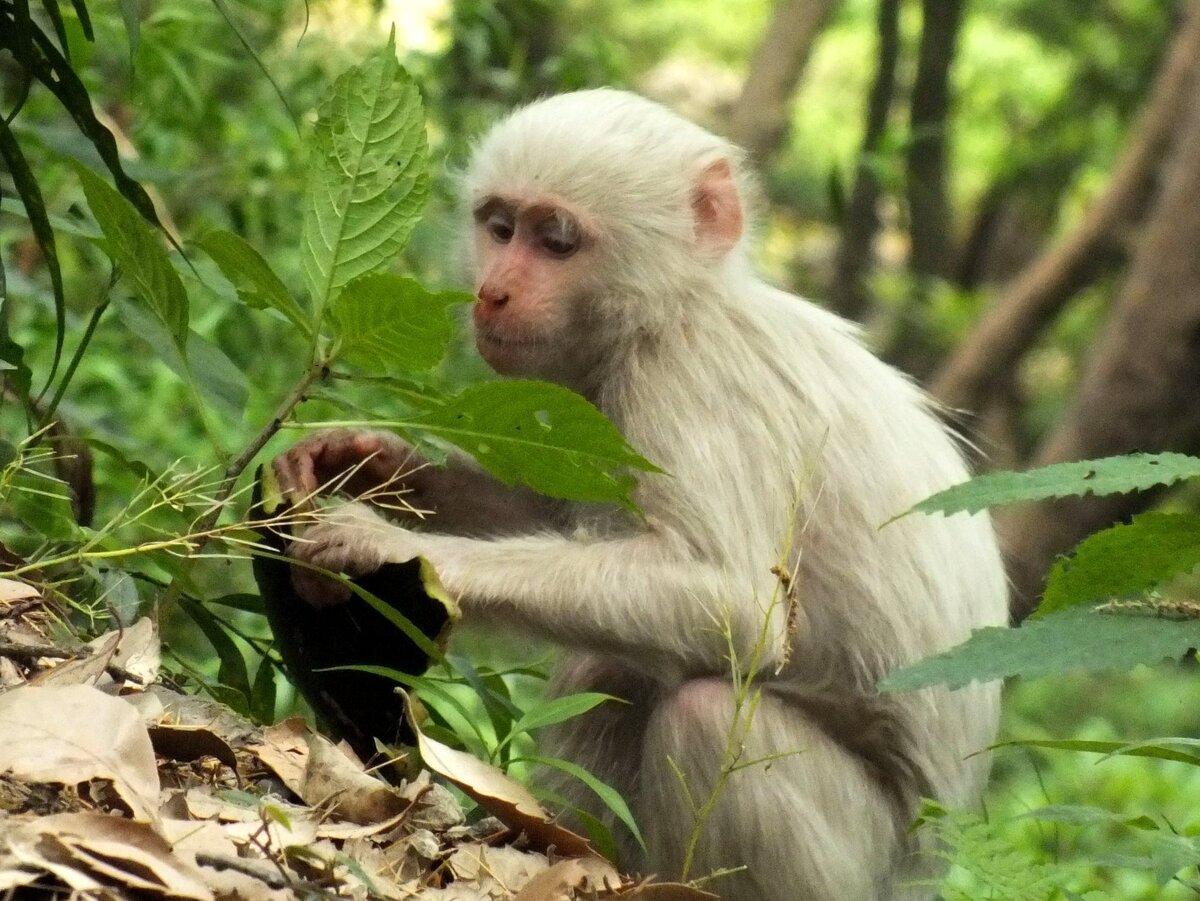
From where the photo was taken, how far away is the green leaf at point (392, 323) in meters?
2.62

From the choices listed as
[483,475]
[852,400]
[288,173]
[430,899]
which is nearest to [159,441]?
[288,173]

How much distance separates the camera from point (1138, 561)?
265 centimetres

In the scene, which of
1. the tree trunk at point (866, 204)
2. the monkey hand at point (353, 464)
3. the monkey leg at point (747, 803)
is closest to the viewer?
the monkey leg at point (747, 803)

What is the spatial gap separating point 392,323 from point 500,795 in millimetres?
878

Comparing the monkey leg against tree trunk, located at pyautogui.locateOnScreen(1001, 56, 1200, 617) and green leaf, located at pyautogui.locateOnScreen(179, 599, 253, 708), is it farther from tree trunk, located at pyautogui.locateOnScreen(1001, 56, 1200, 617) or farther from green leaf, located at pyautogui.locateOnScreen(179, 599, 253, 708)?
tree trunk, located at pyautogui.locateOnScreen(1001, 56, 1200, 617)

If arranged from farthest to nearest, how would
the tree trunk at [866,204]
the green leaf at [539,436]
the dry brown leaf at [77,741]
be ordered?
the tree trunk at [866,204]
the green leaf at [539,436]
the dry brown leaf at [77,741]

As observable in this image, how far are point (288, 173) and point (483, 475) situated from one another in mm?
2180

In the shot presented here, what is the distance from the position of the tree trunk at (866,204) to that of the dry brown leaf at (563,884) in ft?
22.5

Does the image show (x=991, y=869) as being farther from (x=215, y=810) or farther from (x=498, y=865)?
(x=215, y=810)

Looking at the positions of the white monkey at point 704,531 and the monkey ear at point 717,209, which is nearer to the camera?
the white monkey at point 704,531

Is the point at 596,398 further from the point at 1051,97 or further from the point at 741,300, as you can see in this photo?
the point at 1051,97

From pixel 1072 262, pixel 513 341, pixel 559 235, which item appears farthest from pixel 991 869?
pixel 1072 262

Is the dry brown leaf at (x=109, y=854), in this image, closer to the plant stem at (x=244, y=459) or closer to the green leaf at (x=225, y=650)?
the plant stem at (x=244, y=459)

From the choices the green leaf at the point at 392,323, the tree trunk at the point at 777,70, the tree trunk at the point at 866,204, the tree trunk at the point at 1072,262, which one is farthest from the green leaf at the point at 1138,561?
the tree trunk at the point at 866,204
